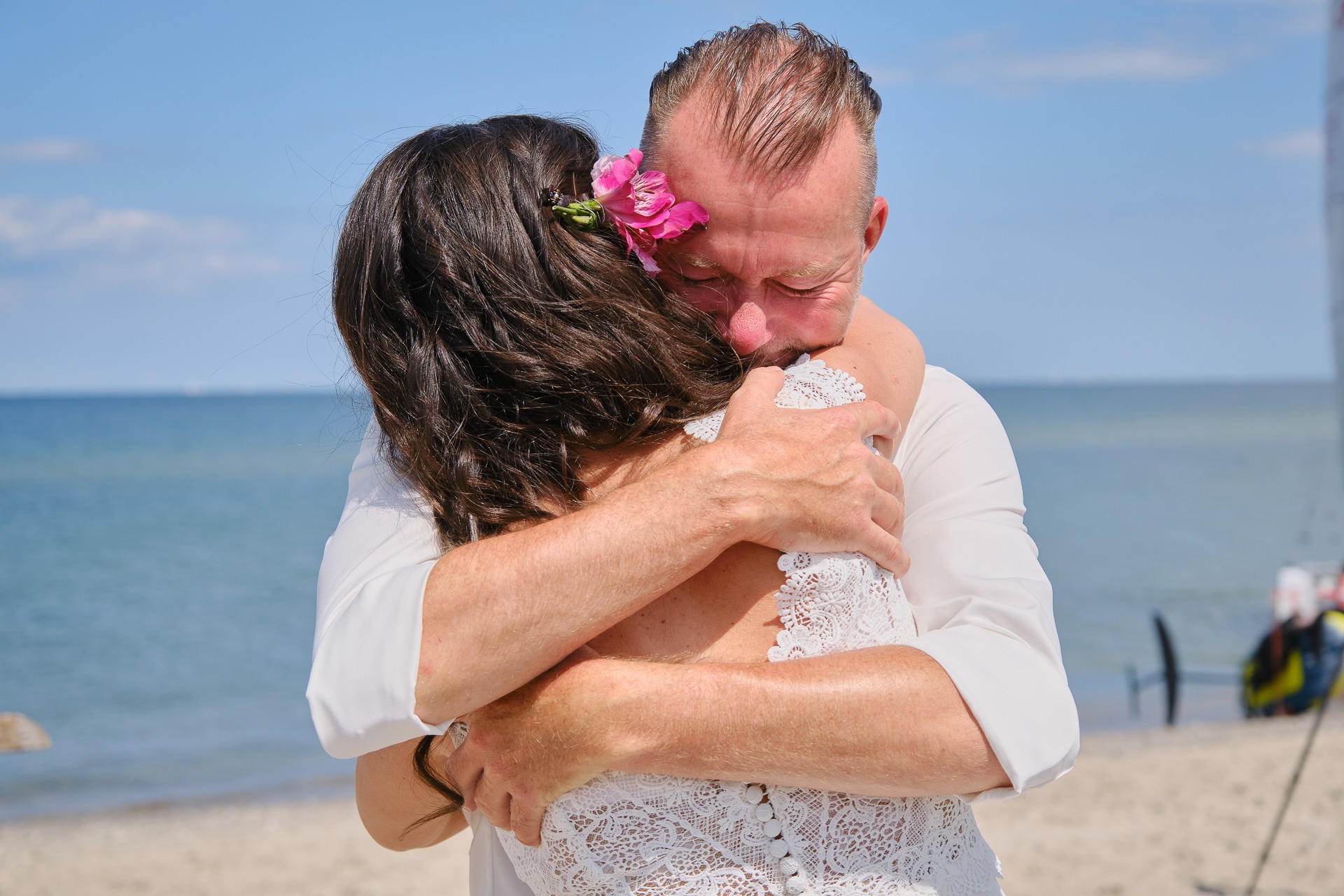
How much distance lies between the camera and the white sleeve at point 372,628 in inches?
49.7

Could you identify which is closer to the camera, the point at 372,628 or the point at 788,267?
the point at 372,628

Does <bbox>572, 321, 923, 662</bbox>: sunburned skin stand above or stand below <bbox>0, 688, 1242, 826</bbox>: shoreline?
above

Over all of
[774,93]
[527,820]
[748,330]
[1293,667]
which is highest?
[774,93]

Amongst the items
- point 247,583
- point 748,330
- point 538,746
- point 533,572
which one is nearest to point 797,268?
point 748,330

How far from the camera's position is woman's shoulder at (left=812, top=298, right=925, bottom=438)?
163 cm

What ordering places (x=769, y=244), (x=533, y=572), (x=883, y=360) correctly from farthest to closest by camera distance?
(x=883, y=360) < (x=769, y=244) < (x=533, y=572)

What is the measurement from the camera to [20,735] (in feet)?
10.6

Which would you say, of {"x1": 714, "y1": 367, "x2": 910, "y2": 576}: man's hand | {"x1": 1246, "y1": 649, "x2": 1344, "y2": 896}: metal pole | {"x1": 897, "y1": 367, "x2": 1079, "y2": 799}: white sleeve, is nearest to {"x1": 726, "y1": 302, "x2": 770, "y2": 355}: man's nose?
{"x1": 714, "y1": 367, "x2": 910, "y2": 576}: man's hand

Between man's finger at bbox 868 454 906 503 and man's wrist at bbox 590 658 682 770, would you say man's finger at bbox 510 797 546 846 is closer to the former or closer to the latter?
man's wrist at bbox 590 658 682 770

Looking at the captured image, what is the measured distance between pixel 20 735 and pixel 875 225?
3.11 meters

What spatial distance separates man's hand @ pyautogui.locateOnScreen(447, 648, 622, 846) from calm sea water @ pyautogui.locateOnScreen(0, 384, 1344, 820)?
59cm

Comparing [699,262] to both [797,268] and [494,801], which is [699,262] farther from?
[494,801]

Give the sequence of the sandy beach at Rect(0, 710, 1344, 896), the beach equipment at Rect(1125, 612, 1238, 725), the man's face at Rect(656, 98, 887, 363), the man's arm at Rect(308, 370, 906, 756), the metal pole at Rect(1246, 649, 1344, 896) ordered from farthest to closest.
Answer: the beach equipment at Rect(1125, 612, 1238, 725)
the sandy beach at Rect(0, 710, 1344, 896)
the metal pole at Rect(1246, 649, 1344, 896)
the man's face at Rect(656, 98, 887, 363)
the man's arm at Rect(308, 370, 906, 756)

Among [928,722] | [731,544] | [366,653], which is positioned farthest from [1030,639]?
[366,653]
